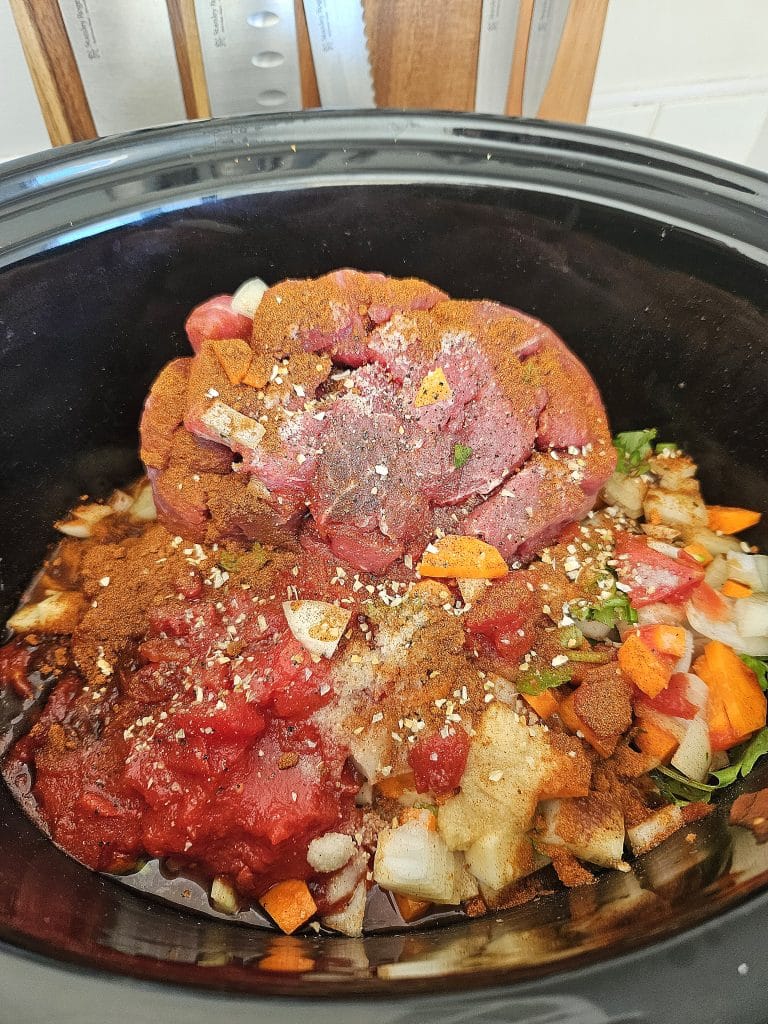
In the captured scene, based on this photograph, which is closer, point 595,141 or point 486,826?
point 486,826

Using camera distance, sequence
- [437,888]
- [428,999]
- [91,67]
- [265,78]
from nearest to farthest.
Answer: [428,999]
[437,888]
[91,67]
[265,78]

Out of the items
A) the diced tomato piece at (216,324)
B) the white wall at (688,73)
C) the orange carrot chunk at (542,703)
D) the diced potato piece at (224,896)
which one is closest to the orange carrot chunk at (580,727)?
the orange carrot chunk at (542,703)

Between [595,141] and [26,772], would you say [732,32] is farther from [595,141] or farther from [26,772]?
[26,772]

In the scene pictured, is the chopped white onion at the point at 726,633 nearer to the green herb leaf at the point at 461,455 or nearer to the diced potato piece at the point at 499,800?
the diced potato piece at the point at 499,800

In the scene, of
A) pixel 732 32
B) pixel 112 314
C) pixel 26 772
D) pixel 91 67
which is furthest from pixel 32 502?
pixel 732 32

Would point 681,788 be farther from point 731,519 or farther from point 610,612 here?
point 731,519

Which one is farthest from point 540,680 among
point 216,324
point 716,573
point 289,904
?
point 216,324
